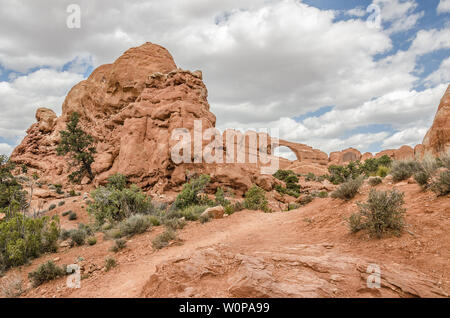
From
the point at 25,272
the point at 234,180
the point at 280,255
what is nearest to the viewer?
the point at 280,255

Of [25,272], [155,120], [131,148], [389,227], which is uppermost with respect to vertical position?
[155,120]

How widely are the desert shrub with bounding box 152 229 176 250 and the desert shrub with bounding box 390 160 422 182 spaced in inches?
301

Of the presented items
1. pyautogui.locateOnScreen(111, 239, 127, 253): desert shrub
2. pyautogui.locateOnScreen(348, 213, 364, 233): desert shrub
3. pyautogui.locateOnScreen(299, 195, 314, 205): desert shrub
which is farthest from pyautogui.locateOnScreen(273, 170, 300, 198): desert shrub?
pyautogui.locateOnScreen(111, 239, 127, 253): desert shrub

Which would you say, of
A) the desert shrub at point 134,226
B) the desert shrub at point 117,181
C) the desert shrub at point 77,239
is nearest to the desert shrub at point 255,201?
the desert shrub at point 134,226

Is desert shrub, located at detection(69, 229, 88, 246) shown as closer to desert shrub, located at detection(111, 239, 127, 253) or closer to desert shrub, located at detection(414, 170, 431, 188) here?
desert shrub, located at detection(111, 239, 127, 253)

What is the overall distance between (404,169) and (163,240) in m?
8.13

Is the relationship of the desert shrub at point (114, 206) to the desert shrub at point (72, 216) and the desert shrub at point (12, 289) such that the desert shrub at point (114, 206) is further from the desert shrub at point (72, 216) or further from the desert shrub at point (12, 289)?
the desert shrub at point (72, 216)

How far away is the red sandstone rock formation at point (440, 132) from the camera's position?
10570 millimetres

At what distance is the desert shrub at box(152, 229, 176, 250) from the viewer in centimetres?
576

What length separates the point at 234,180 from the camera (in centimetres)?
1538
